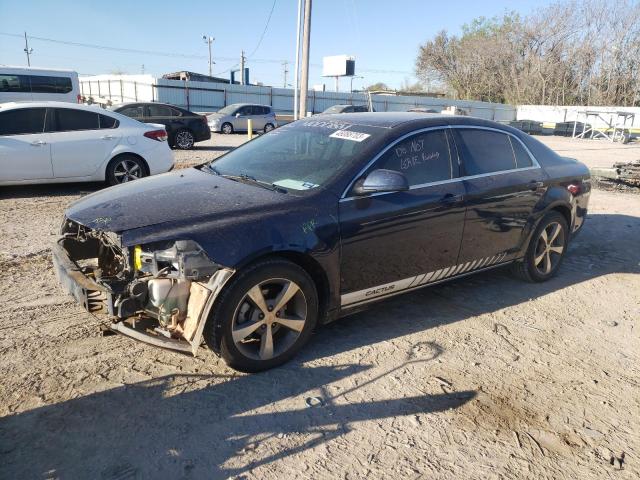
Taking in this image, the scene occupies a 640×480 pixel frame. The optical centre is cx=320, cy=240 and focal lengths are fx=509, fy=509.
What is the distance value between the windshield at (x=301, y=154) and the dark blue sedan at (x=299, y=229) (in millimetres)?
17

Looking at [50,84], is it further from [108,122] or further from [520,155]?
[520,155]

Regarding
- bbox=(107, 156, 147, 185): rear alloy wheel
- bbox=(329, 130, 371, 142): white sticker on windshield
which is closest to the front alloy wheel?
bbox=(329, 130, 371, 142): white sticker on windshield

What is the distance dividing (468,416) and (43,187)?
8631mm

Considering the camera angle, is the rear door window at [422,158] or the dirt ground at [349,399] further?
the rear door window at [422,158]

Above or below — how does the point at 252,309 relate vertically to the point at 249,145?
below

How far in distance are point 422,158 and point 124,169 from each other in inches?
240

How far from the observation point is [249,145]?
4.70m

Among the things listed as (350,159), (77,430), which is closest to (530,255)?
(350,159)

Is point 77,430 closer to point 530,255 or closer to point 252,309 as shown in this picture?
point 252,309

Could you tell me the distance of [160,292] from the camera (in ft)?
9.64

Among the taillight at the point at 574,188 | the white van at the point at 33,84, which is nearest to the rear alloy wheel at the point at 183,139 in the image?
the white van at the point at 33,84

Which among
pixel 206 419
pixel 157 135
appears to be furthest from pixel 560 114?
pixel 206 419

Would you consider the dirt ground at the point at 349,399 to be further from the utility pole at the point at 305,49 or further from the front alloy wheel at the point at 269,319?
the utility pole at the point at 305,49

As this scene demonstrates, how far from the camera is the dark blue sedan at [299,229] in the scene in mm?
2984
